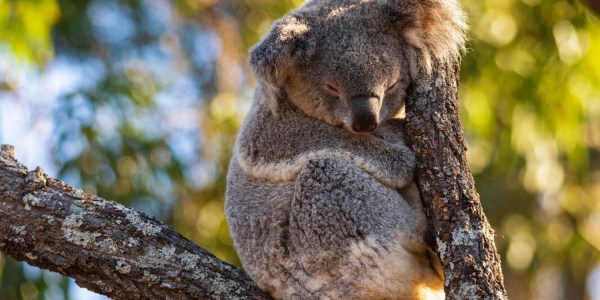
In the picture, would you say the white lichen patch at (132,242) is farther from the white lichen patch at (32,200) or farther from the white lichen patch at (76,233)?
the white lichen patch at (32,200)

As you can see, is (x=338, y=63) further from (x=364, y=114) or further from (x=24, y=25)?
(x=24, y=25)

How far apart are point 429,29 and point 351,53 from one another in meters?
0.46

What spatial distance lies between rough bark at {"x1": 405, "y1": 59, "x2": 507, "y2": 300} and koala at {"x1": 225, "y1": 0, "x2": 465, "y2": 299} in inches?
4.9

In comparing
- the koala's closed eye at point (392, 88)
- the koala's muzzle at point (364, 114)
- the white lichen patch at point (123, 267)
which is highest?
the white lichen patch at point (123, 267)

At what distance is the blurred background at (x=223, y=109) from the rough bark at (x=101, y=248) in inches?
166

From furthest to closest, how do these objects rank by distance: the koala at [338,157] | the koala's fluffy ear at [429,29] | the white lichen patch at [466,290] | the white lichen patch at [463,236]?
the koala's fluffy ear at [429,29], the koala at [338,157], the white lichen patch at [463,236], the white lichen patch at [466,290]

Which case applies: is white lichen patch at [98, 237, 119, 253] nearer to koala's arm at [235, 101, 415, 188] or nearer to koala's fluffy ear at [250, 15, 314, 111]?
koala's arm at [235, 101, 415, 188]

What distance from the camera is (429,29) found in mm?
3977

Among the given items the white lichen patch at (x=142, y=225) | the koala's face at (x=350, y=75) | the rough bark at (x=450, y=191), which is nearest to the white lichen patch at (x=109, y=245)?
the white lichen patch at (x=142, y=225)

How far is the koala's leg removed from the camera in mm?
3596

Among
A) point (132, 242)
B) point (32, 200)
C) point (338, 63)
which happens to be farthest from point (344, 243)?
point (32, 200)

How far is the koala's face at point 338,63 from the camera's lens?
3727 mm

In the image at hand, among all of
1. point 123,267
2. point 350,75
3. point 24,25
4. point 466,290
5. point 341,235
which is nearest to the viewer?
point 466,290

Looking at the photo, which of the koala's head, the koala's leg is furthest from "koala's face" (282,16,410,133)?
the koala's leg
